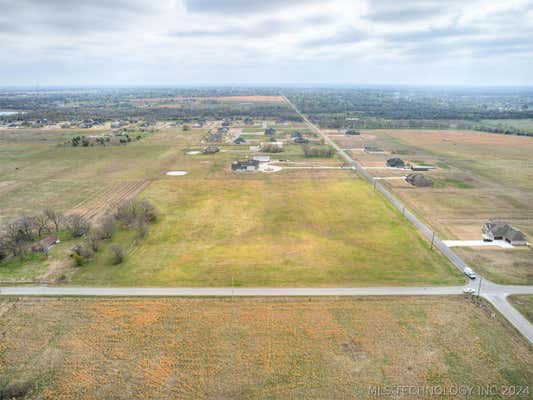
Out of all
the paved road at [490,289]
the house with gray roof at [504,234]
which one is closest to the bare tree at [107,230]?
the paved road at [490,289]

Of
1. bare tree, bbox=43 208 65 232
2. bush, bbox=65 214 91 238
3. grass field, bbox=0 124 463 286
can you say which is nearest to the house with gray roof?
grass field, bbox=0 124 463 286

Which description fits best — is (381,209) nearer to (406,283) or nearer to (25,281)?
Answer: (406,283)

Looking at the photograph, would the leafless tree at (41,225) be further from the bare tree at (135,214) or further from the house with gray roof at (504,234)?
Answer: the house with gray roof at (504,234)

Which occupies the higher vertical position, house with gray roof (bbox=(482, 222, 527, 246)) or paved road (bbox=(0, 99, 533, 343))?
house with gray roof (bbox=(482, 222, 527, 246))

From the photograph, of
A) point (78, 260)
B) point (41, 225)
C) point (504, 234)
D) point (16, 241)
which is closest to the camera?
point (78, 260)

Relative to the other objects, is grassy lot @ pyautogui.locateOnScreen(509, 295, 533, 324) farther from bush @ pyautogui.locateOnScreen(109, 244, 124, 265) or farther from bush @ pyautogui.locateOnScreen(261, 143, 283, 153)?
bush @ pyautogui.locateOnScreen(261, 143, 283, 153)

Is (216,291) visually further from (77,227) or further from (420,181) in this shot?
(420,181)

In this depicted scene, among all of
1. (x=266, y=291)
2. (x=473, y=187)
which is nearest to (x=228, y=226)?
(x=266, y=291)
